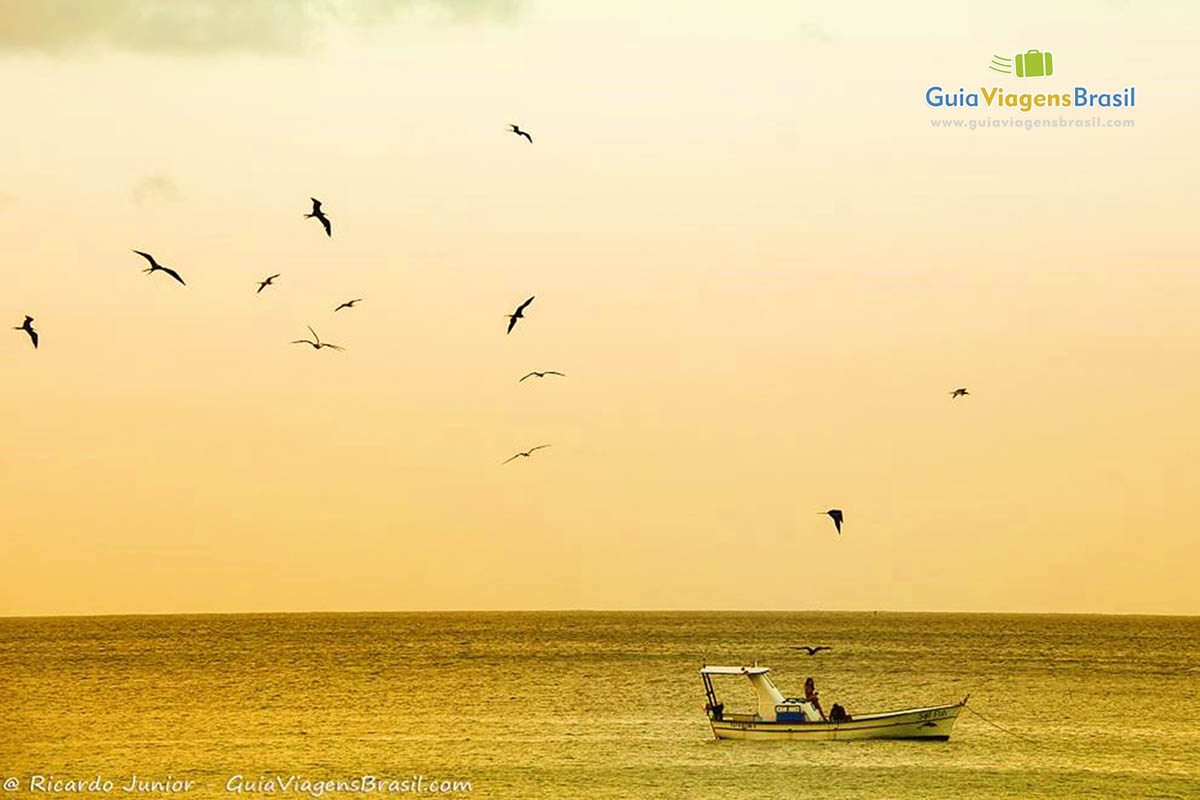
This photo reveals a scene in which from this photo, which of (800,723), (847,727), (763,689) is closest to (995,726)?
(847,727)

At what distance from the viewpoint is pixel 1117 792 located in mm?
43875

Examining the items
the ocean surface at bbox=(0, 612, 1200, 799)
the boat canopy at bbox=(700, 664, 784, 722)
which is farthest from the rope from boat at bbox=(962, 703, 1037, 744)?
the boat canopy at bbox=(700, 664, 784, 722)

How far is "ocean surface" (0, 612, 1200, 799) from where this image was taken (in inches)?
1774

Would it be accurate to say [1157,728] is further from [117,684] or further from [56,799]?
[117,684]

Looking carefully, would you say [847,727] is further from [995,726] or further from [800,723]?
[995,726]

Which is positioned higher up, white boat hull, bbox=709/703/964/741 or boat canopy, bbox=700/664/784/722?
boat canopy, bbox=700/664/784/722

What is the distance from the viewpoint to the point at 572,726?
60906 mm

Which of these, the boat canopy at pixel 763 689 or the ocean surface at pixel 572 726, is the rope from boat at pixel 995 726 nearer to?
the ocean surface at pixel 572 726

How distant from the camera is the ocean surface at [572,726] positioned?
4506 cm

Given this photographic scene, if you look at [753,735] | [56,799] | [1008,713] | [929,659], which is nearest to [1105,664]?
[929,659]

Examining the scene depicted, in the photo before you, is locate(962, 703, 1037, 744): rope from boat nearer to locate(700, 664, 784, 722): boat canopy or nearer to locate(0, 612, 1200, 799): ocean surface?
locate(0, 612, 1200, 799): ocean surface

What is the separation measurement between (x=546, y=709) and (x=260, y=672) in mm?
41681

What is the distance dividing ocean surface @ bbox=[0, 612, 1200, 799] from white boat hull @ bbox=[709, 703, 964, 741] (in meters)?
0.40

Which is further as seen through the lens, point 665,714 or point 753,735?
point 665,714
